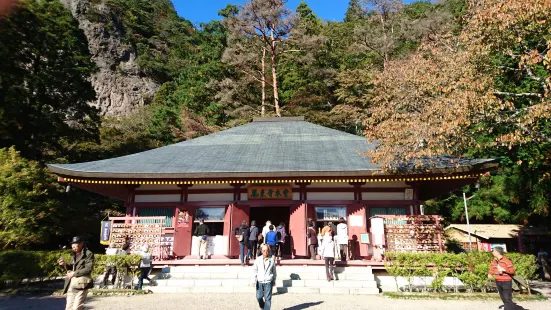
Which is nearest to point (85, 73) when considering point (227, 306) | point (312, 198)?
point (312, 198)

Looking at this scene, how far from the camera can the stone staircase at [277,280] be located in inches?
359

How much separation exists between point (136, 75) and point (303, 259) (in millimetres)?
49319

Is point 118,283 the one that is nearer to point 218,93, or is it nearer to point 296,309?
point 296,309

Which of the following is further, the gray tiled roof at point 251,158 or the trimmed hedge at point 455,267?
the gray tiled roof at point 251,158

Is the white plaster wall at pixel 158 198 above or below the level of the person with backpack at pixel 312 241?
above

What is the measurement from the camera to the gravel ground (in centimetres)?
761

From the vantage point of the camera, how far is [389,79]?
14039mm

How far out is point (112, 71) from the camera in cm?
5019

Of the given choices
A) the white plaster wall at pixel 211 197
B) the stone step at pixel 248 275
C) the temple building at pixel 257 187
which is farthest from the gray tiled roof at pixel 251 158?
the stone step at pixel 248 275

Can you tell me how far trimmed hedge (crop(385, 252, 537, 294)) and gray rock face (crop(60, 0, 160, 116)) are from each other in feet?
152

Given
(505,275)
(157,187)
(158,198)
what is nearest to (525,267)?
(505,275)

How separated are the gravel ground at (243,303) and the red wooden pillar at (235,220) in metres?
3.07

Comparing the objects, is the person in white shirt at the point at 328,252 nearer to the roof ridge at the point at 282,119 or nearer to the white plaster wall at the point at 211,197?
the white plaster wall at the point at 211,197

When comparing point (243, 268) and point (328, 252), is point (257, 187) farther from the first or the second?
point (328, 252)
